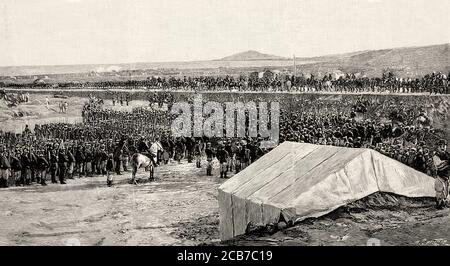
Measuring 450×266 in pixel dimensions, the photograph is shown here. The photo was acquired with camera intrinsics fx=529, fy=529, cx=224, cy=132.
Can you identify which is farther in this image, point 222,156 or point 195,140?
point 195,140

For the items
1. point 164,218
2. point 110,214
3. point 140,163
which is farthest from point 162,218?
point 140,163

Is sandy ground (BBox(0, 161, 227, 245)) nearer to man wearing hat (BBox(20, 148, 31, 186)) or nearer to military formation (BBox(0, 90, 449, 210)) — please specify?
man wearing hat (BBox(20, 148, 31, 186))

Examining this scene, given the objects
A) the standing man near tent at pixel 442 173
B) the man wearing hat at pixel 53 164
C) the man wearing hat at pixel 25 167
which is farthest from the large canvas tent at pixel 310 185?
the man wearing hat at pixel 25 167

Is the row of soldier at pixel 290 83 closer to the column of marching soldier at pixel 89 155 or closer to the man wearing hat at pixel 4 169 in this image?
the column of marching soldier at pixel 89 155

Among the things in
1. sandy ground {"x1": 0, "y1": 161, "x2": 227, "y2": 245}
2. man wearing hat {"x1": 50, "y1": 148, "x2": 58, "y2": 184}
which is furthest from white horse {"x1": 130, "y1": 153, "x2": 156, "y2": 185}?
man wearing hat {"x1": 50, "y1": 148, "x2": 58, "y2": 184}

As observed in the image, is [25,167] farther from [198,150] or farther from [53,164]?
[198,150]

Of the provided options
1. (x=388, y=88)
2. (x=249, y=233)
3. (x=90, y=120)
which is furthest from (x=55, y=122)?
(x=388, y=88)

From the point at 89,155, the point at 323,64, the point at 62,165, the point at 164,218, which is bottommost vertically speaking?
the point at 164,218

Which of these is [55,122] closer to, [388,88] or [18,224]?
[18,224]
